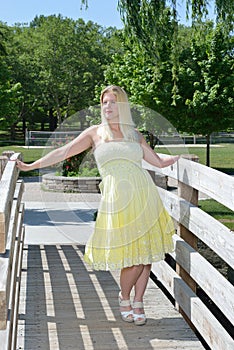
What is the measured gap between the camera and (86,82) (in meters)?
46.4

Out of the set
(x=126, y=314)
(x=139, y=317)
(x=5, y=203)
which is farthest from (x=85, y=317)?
(x=5, y=203)

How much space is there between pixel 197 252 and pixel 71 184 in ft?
37.6

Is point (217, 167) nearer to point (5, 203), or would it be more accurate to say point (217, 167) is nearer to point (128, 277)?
point (128, 277)

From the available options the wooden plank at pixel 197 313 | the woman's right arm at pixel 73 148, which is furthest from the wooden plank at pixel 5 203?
the wooden plank at pixel 197 313

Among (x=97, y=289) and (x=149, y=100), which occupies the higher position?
(x=149, y=100)

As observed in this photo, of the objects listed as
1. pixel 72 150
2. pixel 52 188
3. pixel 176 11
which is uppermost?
pixel 176 11

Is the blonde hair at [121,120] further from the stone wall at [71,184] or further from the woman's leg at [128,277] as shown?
the stone wall at [71,184]

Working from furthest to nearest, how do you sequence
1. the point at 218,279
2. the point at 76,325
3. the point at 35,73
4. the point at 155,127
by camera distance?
the point at 35,73 < the point at 155,127 < the point at 76,325 < the point at 218,279

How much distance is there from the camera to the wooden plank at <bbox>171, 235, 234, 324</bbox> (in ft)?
10.6

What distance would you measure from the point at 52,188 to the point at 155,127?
6760 mm

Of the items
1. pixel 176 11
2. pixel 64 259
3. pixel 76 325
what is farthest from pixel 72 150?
pixel 176 11

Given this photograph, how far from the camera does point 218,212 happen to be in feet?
39.8

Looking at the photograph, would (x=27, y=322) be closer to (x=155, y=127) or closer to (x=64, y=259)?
(x=64, y=259)

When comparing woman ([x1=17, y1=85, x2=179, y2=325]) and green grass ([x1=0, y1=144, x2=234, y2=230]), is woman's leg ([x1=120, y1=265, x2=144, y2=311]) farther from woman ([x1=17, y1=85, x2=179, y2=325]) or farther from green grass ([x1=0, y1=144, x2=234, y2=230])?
green grass ([x1=0, y1=144, x2=234, y2=230])
